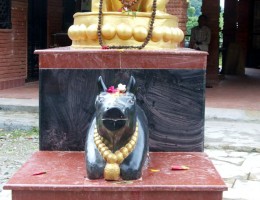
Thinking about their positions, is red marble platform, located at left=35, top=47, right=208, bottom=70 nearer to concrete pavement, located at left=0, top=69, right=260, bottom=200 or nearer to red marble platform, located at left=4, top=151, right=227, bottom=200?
red marble platform, located at left=4, top=151, right=227, bottom=200

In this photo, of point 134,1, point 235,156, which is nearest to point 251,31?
point 235,156

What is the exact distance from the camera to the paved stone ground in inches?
179

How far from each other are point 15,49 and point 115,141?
8.23m

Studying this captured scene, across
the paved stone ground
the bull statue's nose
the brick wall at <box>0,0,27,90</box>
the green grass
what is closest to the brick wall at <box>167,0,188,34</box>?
the paved stone ground

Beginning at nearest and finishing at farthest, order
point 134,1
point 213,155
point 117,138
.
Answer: point 117,138 → point 134,1 → point 213,155

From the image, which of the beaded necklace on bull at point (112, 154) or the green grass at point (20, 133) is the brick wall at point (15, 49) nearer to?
the green grass at point (20, 133)

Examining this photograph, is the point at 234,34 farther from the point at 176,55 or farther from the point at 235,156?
the point at 176,55

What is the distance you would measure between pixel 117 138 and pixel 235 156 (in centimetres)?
298

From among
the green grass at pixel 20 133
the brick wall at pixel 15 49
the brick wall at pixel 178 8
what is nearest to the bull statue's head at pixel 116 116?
the green grass at pixel 20 133

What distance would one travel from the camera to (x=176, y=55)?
373cm

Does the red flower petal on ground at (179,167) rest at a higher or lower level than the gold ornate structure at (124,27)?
lower

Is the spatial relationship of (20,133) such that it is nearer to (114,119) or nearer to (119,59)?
(119,59)

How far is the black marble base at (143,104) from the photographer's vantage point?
3.77m

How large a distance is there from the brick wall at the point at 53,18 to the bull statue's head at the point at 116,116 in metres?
9.36
